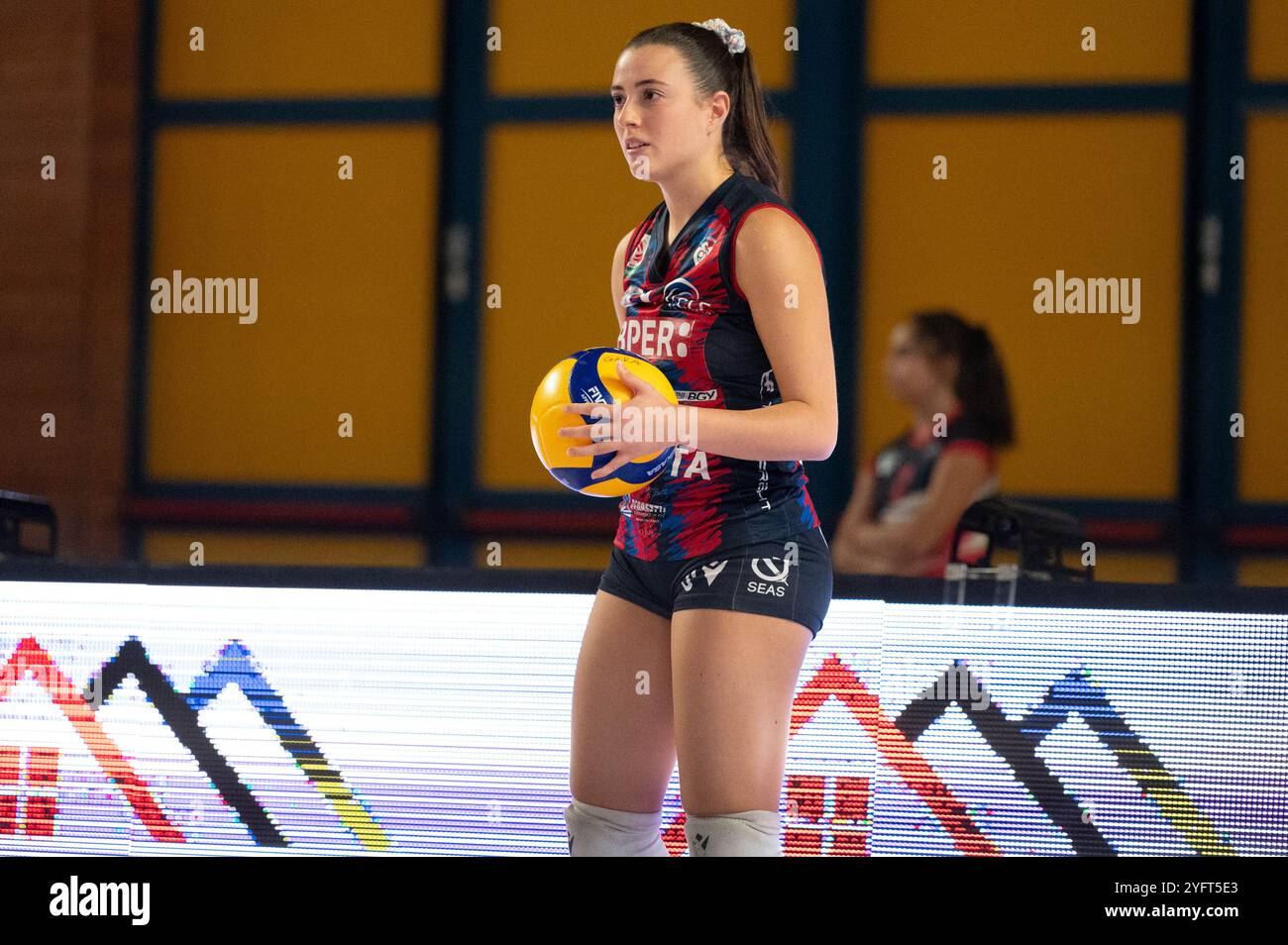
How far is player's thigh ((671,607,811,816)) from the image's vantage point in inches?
70.1

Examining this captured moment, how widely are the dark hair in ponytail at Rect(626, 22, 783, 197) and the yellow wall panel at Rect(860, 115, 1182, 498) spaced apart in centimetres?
380

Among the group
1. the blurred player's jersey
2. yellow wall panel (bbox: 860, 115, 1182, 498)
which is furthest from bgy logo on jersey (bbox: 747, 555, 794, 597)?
yellow wall panel (bbox: 860, 115, 1182, 498)

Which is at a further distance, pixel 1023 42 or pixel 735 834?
pixel 1023 42

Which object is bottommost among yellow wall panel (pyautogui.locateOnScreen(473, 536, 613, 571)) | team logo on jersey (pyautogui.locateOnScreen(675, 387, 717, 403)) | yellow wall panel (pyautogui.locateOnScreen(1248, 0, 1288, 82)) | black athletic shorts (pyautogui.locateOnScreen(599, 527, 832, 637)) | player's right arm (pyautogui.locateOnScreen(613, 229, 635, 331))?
yellow wall panel (pyautogui.locateOnScreen(473, 536, 613, 571))

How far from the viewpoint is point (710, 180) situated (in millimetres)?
1946

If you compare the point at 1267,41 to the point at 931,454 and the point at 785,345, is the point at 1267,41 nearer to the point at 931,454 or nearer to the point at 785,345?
the point at 931,454

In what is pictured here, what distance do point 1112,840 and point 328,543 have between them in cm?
428

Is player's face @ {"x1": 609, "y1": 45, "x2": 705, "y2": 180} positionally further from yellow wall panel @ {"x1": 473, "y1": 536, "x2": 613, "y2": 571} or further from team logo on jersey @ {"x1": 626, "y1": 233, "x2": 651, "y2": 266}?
yellow wall panel @ {"x1": 473, "y1": 536, "x2": 613, "y2": 571}

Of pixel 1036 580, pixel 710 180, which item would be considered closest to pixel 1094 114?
pixel 1036 580

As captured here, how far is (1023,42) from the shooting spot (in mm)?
5711

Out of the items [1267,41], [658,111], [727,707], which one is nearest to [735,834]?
[727,707]

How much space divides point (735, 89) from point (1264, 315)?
4.35m

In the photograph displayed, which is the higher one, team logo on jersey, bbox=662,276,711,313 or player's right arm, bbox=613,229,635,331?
player's right arm, bbox=613,229,635,331

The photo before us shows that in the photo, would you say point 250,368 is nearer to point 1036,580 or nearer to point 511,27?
point 511,27
